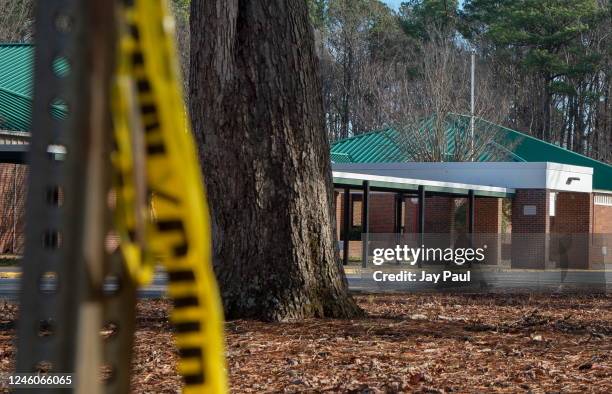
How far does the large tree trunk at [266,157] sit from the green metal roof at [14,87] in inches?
812

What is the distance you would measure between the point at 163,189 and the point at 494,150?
158ft

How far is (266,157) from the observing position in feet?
Answer: 33.7

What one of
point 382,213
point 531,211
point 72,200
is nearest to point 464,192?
point 531,211

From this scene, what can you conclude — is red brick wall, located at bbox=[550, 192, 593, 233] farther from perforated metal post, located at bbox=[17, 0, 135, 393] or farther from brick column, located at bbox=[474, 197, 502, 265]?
perforated metal post, located at bbox=[17, 0, 135, 393]

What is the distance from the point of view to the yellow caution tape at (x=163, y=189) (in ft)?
7.26

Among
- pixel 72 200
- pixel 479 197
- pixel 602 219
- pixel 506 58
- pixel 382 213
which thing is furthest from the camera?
pixel 506 58

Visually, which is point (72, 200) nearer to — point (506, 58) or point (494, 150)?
point (494, 150)

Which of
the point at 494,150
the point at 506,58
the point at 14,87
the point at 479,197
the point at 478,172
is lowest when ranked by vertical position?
the point at 479,197

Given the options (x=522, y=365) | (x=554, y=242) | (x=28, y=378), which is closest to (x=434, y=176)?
(x=554, y=242)

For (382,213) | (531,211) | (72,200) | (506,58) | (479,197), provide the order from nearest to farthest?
(72,200) → (531,211) → (479,197) → (382,213) → (506,58)

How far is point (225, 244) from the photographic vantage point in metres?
10.5

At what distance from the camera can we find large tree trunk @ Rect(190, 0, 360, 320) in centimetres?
1019

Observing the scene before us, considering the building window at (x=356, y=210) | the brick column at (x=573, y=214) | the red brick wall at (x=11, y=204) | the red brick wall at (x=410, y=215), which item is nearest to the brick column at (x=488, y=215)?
the brick column at (x=573, y=214)

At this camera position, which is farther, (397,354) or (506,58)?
(506,58)
